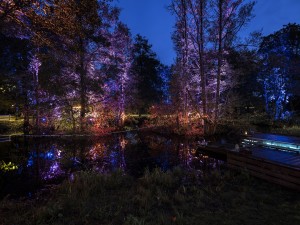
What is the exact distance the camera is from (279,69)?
2745 cm

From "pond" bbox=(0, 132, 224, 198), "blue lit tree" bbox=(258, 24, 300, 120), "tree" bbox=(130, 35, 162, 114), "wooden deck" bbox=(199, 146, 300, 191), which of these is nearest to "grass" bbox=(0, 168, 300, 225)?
"wooden deck" bbox=(199, 146, 300, 191)

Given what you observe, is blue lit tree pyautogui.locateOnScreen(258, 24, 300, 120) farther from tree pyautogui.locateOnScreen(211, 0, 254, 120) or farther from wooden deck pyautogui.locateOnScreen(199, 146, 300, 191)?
wooden deck pyautogui.locateOnScreen(199, 146, 300, 191)

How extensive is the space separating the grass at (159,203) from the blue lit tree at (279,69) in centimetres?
2184

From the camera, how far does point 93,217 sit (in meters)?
5.86

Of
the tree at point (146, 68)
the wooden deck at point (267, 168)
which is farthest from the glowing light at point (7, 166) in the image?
the tree at point (146, 68)

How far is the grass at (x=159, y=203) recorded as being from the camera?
5.63 m

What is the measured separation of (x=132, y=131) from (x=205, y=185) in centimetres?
1757

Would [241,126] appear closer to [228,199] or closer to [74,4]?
[228,199]

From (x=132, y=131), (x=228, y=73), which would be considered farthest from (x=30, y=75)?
(x=228, y=73)

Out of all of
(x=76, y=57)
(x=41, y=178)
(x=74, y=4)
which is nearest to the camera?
(x=74, y=4)

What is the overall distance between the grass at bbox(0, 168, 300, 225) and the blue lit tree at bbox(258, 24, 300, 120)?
21844 mm

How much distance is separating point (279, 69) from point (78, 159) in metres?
23.7

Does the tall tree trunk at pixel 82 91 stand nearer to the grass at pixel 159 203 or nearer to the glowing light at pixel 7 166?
the glowing light at pixel 7 166

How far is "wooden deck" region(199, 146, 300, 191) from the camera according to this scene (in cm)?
789
